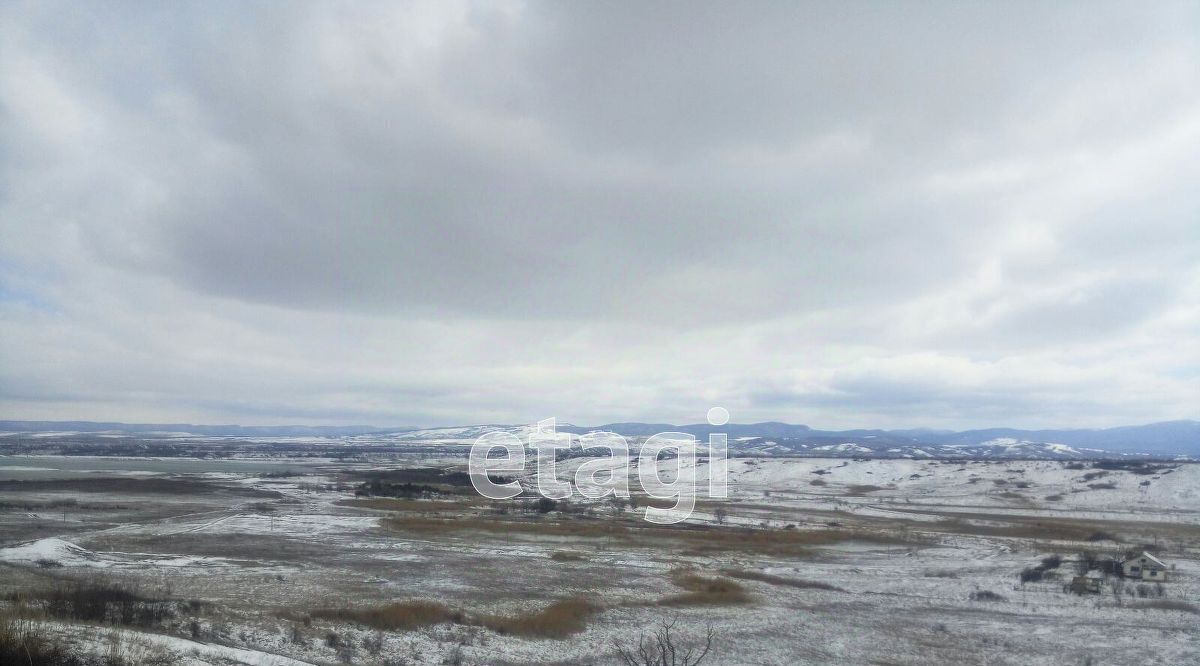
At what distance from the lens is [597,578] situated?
26922 millimetres

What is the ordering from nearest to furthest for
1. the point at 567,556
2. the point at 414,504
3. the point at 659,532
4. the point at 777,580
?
1. the point at 777,580
2. the point at 567,556
3. the point at 659,532
4. the point at 414,504

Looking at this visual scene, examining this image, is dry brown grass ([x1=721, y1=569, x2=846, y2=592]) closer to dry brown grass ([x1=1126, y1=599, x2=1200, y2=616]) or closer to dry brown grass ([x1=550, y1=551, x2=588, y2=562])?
dry brown grass ([x1=550, y1=551, x2=588, y2=562])

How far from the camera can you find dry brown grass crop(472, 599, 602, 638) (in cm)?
1917

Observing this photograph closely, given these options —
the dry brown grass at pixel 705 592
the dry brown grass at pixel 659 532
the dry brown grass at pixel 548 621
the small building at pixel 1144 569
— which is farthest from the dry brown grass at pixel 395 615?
the small building at pixel 1144 569

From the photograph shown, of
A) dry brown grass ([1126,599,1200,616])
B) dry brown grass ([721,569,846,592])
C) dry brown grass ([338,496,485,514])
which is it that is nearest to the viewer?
dry brown grass ([1126,599,1200,616])

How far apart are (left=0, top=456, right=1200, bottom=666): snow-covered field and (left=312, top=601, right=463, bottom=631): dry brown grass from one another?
15 centimetres

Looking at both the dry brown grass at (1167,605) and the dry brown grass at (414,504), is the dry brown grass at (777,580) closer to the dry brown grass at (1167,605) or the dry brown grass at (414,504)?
the dry brown grass at (1167,605)

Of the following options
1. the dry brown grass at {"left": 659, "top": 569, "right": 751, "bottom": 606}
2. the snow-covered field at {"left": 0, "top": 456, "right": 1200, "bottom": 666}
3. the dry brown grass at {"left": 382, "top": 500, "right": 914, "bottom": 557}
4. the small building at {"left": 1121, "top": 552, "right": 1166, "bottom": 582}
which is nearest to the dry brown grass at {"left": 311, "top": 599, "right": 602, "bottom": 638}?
the snow-covered field at {"left": 0, "top": 456, "right": 1200, "bottom": 666}

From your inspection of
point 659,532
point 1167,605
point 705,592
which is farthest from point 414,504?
point 1167,605

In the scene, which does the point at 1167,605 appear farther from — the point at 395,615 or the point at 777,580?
the point at 395,615

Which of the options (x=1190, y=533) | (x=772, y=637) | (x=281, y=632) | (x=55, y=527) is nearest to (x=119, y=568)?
(x=281, y=632)

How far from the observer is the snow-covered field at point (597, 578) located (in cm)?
1758

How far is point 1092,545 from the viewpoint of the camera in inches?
1431

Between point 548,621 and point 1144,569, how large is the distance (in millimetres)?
23112
